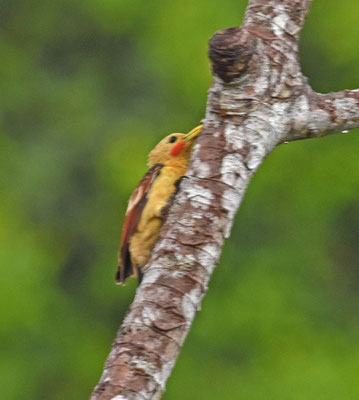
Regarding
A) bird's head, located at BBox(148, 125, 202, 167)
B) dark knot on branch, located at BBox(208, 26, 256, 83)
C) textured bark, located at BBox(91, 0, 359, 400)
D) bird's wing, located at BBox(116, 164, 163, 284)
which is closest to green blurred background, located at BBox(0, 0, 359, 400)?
bird's head, located at BBox(148, 125, 202, 167)

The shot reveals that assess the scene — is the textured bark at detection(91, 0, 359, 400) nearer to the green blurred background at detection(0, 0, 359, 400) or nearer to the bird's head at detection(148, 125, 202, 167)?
the bird's head at detection(148, 125, 202, 167)

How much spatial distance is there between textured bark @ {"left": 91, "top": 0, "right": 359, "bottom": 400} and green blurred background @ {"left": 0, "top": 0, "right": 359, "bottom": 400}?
4714 millimetres

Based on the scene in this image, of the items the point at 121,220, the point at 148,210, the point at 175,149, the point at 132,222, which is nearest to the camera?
the point at 148,210

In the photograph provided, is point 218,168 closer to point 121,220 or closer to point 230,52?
point 230,52

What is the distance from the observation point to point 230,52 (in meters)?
4.03

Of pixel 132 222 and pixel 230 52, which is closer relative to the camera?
pixel 230 52

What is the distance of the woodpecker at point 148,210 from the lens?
5.36 m

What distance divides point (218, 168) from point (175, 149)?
1671mm

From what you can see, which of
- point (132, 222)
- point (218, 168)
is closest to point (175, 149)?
point (132, 222)

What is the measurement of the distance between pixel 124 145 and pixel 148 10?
1.29 meters

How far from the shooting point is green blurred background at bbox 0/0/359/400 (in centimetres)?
923

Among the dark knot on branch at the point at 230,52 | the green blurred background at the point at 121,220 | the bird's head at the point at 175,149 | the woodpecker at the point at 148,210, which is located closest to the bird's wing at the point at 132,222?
the woodpecker at the point at 148,210

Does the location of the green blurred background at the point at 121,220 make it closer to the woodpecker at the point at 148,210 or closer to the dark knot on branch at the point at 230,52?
the woodpecker at the point at 148,210

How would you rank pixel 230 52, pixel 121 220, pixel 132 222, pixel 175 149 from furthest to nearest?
1. pixel 121 220
2. pixel 175 149
3. pixel 132 222
4. pixel 230 52
